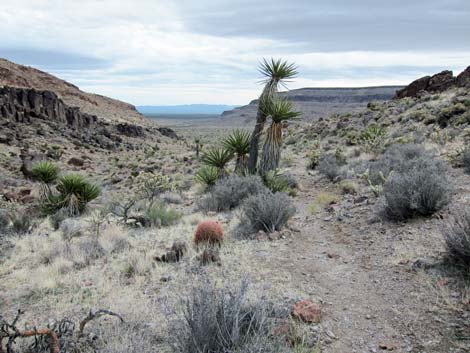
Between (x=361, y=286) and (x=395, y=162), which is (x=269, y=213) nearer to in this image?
(x=361, y=286)

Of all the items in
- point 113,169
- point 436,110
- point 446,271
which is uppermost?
point 436,110

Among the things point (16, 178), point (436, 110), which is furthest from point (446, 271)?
point (16, 178)

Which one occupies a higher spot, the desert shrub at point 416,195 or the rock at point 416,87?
the rock at point 416,87

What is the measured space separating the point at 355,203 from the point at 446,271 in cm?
433

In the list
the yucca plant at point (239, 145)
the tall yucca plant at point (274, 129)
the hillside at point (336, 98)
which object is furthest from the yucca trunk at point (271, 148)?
the hillside at point (336, 98)

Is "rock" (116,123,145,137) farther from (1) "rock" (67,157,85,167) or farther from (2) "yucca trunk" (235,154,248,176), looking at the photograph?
(2) "yucca trunk" (235,154,248,176)

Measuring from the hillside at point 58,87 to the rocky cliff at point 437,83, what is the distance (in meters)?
42.1

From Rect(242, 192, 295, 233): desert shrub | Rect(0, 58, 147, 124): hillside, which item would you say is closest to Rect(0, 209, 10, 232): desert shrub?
Rect(242, 192, 295, 233): desert shrub

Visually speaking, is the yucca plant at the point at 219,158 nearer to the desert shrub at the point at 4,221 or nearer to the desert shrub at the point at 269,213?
the desert shrub at the point at 269,213

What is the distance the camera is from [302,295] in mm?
5008

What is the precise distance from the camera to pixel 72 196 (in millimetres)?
12312

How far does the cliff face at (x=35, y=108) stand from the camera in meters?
41.2

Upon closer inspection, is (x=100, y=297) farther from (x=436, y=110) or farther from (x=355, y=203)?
(x=436, y=110)

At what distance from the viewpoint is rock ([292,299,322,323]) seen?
431 cm
